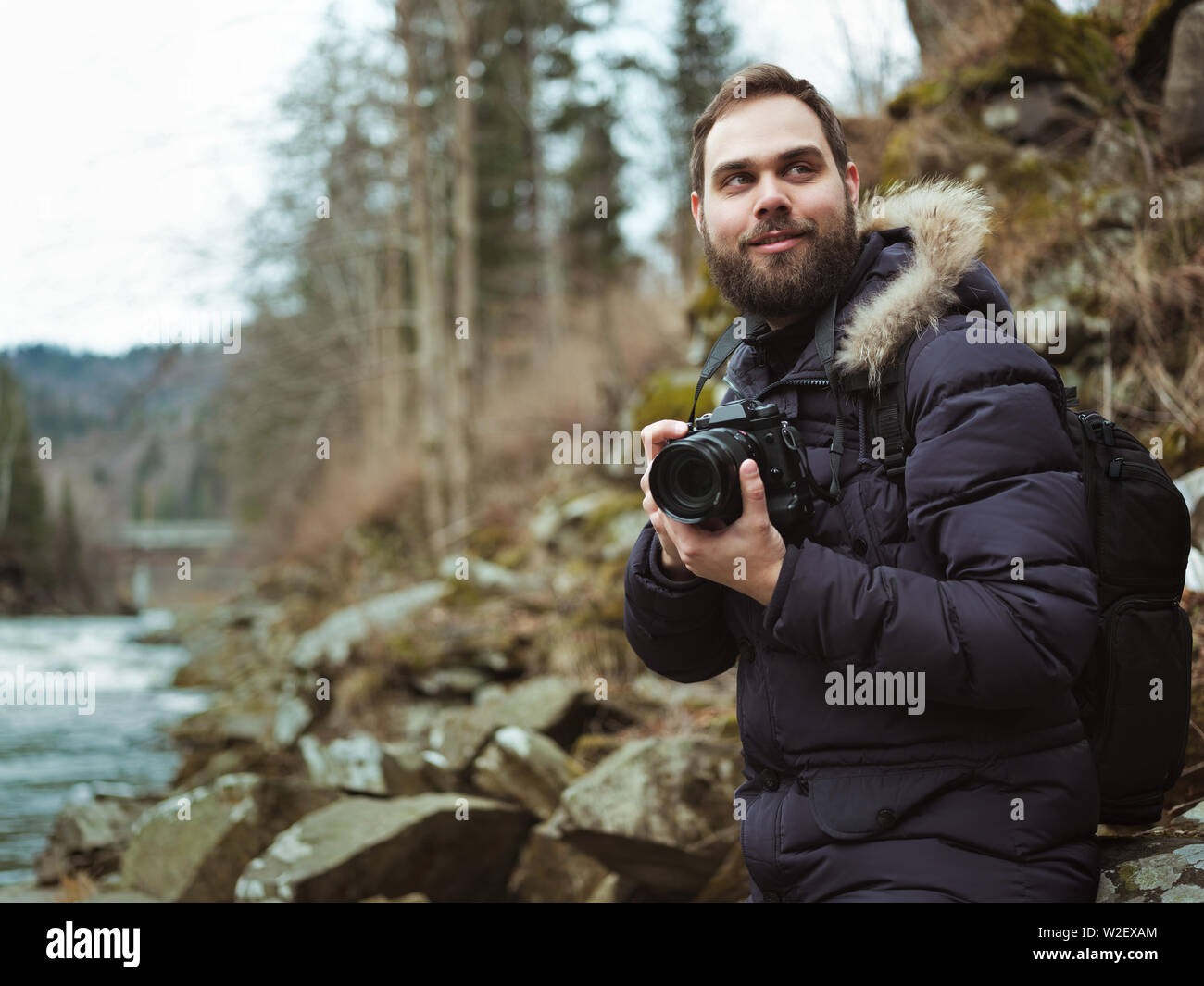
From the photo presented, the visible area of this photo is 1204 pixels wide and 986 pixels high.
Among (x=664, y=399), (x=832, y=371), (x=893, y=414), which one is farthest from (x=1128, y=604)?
(x=664, y=399)

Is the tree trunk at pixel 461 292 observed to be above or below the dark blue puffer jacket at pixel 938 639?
above

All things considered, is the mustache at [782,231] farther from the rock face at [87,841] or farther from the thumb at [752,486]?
the rock face at [87,841]

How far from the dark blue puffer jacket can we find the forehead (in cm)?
31

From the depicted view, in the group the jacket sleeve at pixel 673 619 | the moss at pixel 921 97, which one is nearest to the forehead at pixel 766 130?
the jacket sleeve at pixel 673 619

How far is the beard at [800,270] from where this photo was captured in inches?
72.6

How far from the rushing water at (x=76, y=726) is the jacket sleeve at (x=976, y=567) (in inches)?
252

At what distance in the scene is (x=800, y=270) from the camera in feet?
6.05

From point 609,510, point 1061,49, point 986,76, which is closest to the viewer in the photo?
point 1061,49

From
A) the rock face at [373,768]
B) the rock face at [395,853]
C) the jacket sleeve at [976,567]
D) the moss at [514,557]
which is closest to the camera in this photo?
the jacket sleeve at [976,567]

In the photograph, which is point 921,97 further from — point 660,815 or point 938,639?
point 938,639

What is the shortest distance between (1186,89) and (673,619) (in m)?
4.15

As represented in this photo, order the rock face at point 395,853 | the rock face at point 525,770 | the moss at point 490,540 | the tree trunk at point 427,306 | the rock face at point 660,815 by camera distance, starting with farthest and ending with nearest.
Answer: the tree trunk at point 427,306 → the moss at point 490,540 → the rock face at point 525,770 → the rock face at point 395,853 → the rock face at point 660,815
